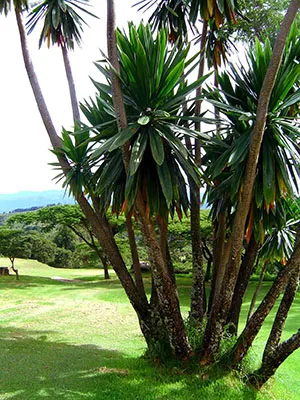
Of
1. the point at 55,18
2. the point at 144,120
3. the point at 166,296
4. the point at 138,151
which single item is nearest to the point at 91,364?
the point at 166,296

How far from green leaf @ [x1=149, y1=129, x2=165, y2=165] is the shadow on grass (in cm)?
343

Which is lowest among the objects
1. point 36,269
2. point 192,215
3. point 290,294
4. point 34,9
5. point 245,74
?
point 36,269

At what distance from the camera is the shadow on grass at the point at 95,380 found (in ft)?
19.9

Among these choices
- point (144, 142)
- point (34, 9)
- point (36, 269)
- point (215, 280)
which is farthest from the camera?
point (36, 269)

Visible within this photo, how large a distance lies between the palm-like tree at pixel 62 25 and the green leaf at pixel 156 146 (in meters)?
3.15

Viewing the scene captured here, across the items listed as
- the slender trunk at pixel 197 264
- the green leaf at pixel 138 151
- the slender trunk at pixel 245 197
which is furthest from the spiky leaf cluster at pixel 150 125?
the slender trunk at pixel 197 264

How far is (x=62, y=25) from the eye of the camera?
9383 mm

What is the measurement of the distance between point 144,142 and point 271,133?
2009 mm

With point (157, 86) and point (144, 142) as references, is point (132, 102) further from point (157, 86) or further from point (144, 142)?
point (144, 142)

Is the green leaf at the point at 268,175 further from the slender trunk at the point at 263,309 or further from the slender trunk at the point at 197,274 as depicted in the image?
the slender trunk at the point at 197,274

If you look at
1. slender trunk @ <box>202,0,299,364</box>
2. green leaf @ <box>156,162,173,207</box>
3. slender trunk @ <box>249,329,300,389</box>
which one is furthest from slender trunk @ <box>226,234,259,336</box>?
green leaf @ <box>156,162,173,207</box>

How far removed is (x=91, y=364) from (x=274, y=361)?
3.24m

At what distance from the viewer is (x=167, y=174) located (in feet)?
20.3

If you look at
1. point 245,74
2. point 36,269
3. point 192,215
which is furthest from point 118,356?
point 36,269
